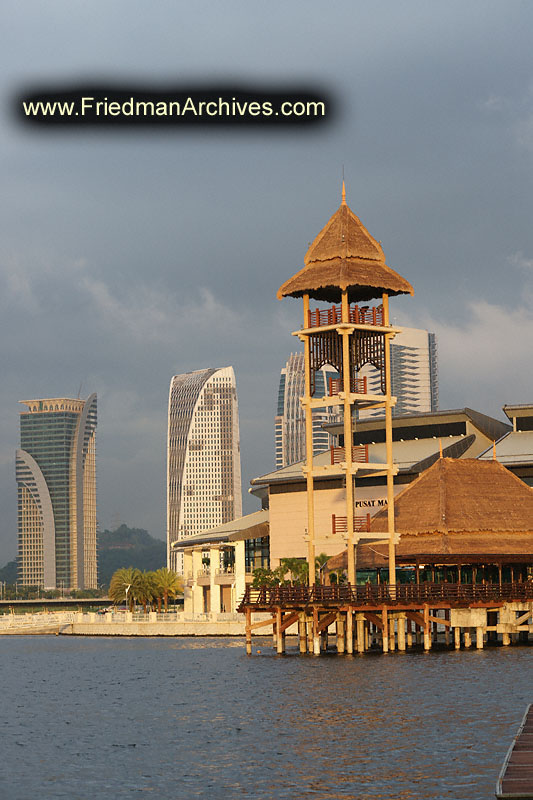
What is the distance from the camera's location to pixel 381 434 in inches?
5999

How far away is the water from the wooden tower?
34.5 feet

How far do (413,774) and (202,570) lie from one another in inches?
5586

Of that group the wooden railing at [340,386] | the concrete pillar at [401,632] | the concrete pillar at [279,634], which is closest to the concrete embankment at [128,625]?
the concrete pillar at [279,634]

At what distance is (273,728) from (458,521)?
150 feet

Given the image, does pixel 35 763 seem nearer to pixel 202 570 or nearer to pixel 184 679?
pixel 184 679

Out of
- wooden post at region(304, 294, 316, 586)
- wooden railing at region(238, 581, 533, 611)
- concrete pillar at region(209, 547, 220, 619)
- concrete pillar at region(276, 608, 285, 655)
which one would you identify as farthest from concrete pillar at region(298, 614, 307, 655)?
concrete pillar at region(209, 547, 220, 619)

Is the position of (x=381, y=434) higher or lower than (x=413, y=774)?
higher

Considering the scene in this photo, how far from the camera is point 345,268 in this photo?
289ft

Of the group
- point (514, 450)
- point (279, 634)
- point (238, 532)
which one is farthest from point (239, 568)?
point (279, 634)

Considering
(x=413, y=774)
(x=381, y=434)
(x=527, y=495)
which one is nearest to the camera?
(x=413, y=774)

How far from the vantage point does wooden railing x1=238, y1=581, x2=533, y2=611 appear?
8512cm

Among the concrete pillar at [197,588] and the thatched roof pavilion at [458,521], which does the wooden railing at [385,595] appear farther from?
the concrete pillar at [197,588]

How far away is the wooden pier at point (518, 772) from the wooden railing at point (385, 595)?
144 ft

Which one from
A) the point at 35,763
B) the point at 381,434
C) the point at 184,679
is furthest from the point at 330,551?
the point at 35,763
